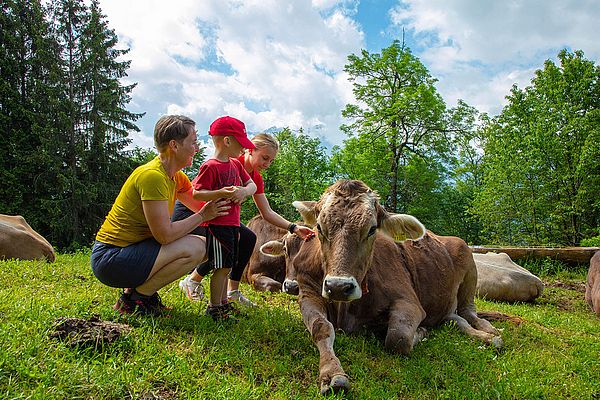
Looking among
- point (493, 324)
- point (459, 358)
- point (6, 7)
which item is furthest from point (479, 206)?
point (6, 7)

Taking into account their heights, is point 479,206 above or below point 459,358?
above

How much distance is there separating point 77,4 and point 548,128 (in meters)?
34.6

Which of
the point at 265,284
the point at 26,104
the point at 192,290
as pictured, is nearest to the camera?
the point at 192,290

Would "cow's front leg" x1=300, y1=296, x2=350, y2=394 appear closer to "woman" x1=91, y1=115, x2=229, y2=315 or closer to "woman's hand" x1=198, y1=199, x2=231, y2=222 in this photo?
"woman" x1=91, y1=115, x2=229, y2=315

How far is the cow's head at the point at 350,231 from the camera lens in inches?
148

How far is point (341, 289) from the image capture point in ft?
12.1

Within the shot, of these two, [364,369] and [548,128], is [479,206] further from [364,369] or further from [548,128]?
[364,369]

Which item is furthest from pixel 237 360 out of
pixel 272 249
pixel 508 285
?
pixel 508 285

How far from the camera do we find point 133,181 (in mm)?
3805

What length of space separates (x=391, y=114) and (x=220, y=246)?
87.4ft

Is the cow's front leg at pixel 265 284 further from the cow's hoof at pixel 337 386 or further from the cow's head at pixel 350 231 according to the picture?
the cow's hoof at pixel 337 386

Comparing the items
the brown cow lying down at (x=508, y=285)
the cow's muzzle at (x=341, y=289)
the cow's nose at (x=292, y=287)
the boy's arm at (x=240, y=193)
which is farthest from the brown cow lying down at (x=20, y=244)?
the brown cow lying down at (x=508, y=285)

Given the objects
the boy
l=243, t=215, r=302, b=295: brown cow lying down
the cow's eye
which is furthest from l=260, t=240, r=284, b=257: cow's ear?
the cow's eye

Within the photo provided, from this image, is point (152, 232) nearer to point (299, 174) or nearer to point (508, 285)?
point (508, 285)
